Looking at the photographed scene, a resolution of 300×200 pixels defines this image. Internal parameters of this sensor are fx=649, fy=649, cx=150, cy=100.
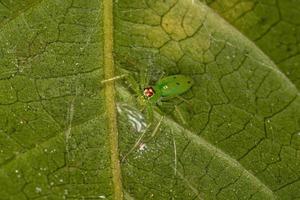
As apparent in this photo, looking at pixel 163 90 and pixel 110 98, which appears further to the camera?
pixel 163 90

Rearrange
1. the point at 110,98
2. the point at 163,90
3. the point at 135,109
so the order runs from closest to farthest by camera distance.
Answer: the point at 110,98 < the point at 135,109 < the point at 163,90

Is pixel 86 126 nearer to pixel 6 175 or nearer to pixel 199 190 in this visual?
pixel 6 175

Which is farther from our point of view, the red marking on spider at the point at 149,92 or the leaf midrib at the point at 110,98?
the red marking on spider at the point at 149,92

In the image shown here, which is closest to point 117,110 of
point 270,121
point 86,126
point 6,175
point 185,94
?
point 86,126

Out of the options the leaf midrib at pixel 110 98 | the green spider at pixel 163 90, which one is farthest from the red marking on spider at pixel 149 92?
the leaf midrib at pixel 110 98

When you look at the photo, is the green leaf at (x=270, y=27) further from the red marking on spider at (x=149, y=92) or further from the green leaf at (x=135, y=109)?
the red marking on spider at (x=149, y=92)

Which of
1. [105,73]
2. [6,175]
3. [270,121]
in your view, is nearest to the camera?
[6,175]

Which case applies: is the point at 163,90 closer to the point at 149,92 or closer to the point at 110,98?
the point at 149,92

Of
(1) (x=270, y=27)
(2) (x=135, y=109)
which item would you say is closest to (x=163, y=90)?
(2) (x=135, y=109)
